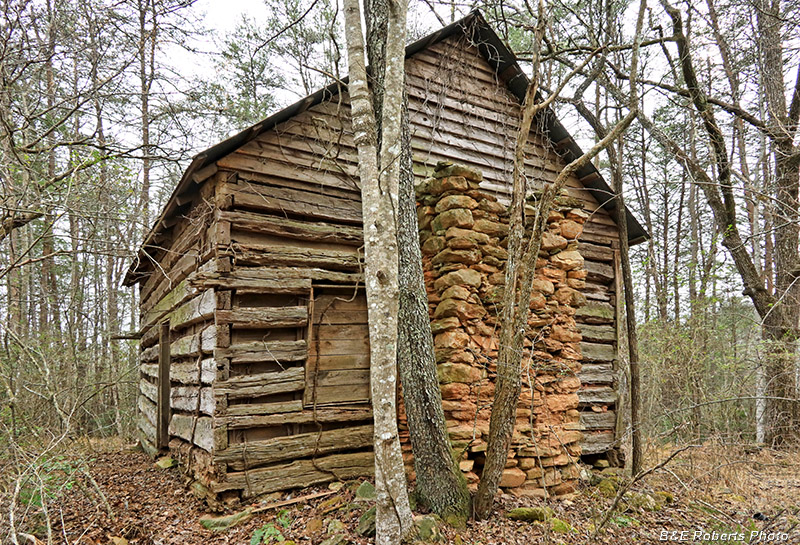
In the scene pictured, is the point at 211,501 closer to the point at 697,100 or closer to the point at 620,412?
the point at 620,412

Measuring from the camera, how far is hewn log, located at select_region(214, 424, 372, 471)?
522 centimetres

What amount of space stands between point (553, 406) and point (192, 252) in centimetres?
556

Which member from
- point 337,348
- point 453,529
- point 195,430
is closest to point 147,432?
point 195,430

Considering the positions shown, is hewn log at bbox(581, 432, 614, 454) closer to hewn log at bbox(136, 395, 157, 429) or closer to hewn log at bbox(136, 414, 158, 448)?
hewn log at bbox(136, 414, 158, 448)

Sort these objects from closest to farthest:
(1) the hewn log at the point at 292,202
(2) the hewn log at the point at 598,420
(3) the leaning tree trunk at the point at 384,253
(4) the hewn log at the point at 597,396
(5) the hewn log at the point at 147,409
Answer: (3) the leaning tree trunk at the point at 384,253 < (1) the hewn log at the point at 292,202 < (2) the hewn log at the point at 598,420 < (4) the hewn log at the point at 597,396 < (5) the hewn log at the point at 147,409

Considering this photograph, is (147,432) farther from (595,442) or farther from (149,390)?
(595,442)

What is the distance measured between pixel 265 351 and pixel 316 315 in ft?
2.73

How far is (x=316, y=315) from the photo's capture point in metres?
6.06

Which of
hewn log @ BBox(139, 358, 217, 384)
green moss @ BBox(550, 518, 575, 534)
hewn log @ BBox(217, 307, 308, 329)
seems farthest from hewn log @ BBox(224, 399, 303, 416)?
green moss @ BBox(550, 518, 575, 534)

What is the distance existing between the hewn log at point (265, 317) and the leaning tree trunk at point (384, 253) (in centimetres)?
189

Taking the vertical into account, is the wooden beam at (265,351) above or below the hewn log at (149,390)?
above

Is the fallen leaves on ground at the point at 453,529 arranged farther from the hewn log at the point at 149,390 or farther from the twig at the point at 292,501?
the hewn log at the point at 149,390

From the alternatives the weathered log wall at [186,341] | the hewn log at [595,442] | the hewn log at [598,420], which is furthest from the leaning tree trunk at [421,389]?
the hewn log at [598,420]

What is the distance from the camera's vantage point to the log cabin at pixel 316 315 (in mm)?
5234
